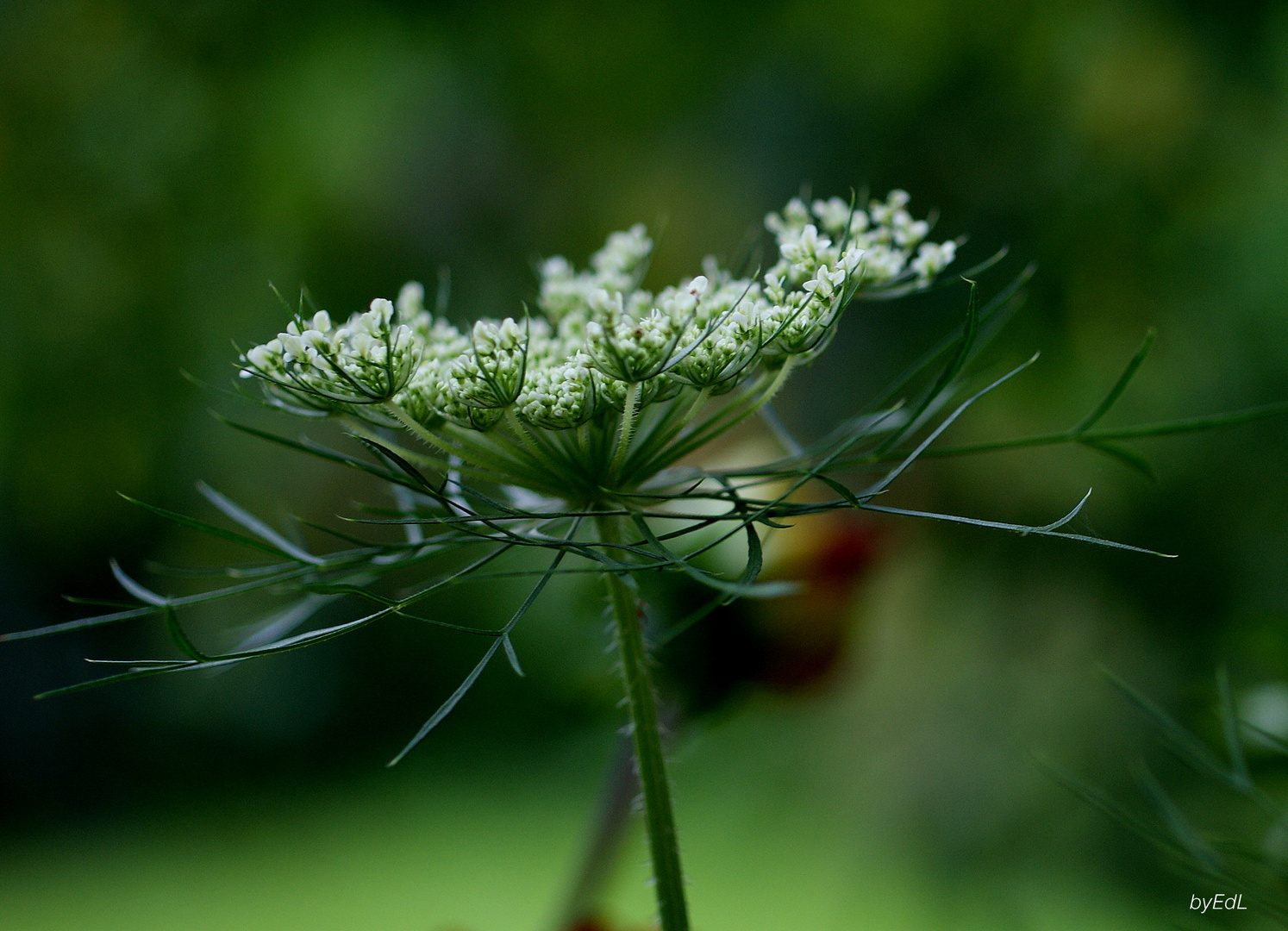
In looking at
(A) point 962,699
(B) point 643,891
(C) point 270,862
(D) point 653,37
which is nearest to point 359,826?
(C) point 270,862

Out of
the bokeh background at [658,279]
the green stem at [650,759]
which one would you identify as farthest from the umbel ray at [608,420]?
the bokeh background at [658,279]

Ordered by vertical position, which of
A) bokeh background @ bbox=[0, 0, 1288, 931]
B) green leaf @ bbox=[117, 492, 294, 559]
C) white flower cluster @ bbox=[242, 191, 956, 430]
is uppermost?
bokeh background @ bbox=[0, 0, 1288, 931]

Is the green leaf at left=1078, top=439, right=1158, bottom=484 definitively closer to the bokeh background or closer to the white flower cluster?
the white flower cluster

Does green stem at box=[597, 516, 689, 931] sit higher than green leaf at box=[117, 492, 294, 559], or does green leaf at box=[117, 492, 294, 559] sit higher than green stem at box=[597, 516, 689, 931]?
green leaf at box=[117, 492, 294, 559]

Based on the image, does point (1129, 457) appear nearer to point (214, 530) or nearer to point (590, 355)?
point (590, 355)

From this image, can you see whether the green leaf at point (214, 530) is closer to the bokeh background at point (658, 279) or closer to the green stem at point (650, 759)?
the green stem at point (650, 759)

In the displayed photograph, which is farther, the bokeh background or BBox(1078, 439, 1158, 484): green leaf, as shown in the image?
the bokeh background

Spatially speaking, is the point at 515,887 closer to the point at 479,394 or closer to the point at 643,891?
the point at 643,891

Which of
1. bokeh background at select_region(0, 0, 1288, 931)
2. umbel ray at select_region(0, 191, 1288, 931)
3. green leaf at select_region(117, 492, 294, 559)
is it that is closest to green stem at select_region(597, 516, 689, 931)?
umbel ray at select_region(0, 191, 1288, 931)

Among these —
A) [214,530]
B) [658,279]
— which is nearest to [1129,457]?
[214,530]
